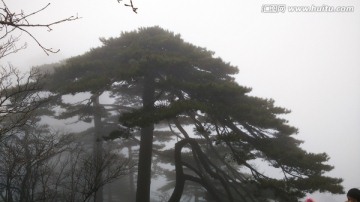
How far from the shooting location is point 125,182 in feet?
119

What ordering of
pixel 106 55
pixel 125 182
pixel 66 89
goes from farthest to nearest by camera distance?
pixel 125 182 < pixel 106 55 < pixel 66 89

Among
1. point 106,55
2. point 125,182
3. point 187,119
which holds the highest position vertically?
point 106,55

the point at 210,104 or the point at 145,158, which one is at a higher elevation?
the point at 210,104

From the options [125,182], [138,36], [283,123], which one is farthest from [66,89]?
[125,182]

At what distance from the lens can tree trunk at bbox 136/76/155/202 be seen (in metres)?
13.7

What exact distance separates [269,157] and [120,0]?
32.6ft

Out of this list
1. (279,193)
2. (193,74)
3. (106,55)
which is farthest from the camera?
(106,55)

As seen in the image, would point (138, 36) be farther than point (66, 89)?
Yes

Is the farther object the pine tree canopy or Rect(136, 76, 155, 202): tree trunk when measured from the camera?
Rect(136, 76, 155, 202): tree trunk

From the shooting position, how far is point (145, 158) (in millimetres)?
14305

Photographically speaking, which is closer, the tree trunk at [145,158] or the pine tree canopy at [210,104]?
the pine tree canopy at [210,104]

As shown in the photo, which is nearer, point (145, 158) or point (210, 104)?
point (210, 104)

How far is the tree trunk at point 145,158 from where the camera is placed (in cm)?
1366

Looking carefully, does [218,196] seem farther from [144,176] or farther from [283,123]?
[283,123]
